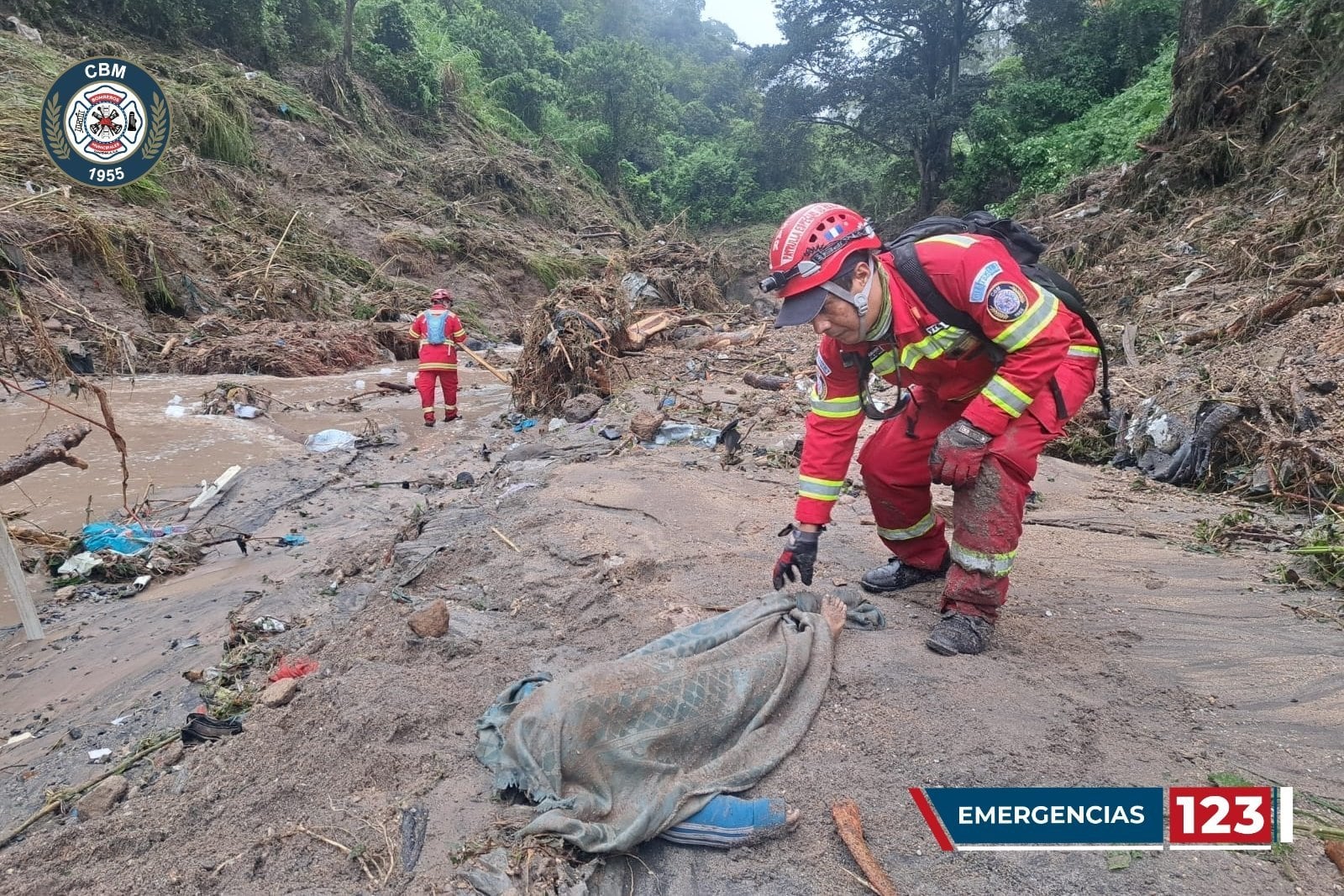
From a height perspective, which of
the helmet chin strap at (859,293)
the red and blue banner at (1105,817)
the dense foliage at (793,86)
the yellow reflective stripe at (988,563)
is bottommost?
the red and blue banner at (1105,817)

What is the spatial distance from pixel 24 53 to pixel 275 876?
1641cm

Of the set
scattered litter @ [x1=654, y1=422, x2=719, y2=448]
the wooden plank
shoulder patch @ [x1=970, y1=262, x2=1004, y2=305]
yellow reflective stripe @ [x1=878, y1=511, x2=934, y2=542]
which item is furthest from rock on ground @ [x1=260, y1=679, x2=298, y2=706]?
scattered litter @ [x1=654, y1=422, x2=719, y2=448]

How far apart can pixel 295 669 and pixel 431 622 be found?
18.7 inches

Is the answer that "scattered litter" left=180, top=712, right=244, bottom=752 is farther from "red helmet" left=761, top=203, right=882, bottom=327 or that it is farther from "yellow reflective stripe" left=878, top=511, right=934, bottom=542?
"yellow reflective stripe" left=878, top=511, right=934, bottom=542

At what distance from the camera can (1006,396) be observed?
222cm

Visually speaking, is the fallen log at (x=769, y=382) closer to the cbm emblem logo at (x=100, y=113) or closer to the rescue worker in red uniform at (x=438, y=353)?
the rescue worker in red uniform at (x=438, y=353)

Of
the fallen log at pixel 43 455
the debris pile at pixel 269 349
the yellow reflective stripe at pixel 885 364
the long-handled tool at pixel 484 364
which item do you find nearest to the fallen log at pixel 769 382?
the long-handled tool at pixel 484 364

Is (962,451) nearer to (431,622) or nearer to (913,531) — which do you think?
(913,531)

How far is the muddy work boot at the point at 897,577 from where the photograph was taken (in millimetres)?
2939

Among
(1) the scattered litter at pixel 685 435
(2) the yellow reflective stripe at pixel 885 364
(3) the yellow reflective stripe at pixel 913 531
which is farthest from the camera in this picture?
(1) the scattered litter at pixel 685 435

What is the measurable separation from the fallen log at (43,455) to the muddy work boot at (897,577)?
3371mm

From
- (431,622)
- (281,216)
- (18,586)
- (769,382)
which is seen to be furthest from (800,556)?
(281,216)

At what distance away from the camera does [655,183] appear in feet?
99.2

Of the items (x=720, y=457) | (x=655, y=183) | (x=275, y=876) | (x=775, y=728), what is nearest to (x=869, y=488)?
(x=775, y=728)
